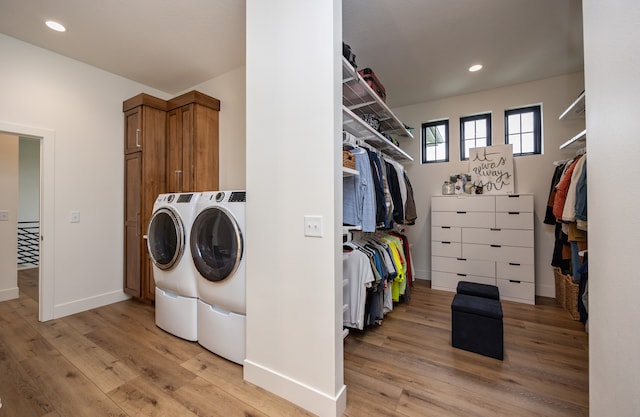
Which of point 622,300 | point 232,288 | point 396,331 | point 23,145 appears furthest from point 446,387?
point 23,145

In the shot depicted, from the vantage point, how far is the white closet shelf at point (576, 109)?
7.56ft

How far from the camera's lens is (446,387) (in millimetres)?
1564

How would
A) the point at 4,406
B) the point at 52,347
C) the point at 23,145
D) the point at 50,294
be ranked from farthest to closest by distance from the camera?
the point at 23,145 → the point at 50,294 → the point at 52,347 → the point at 4,406

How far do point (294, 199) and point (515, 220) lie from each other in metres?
2.98

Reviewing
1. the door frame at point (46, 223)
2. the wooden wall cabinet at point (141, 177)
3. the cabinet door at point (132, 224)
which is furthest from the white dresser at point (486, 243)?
the door frame at point (46, 223)

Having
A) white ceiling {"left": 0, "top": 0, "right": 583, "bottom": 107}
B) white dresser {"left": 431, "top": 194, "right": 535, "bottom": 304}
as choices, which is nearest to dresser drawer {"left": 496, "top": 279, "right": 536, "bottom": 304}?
white dresser {"left": 431, "top": 194, "right": 535, "bottom": 304}

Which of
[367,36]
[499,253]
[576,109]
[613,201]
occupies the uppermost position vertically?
[367,36]

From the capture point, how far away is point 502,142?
3.44m

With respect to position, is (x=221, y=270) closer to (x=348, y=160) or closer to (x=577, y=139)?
(x=348, y=160)

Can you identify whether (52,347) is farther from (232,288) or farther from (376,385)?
(376,385)

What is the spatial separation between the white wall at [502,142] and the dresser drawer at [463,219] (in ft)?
1.46

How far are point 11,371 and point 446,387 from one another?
288 centimetres

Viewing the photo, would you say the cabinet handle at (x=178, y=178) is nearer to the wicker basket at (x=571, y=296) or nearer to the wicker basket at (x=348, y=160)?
the wicker basket at (x=348, y=160)

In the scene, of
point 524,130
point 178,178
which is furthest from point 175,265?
point 524,130
